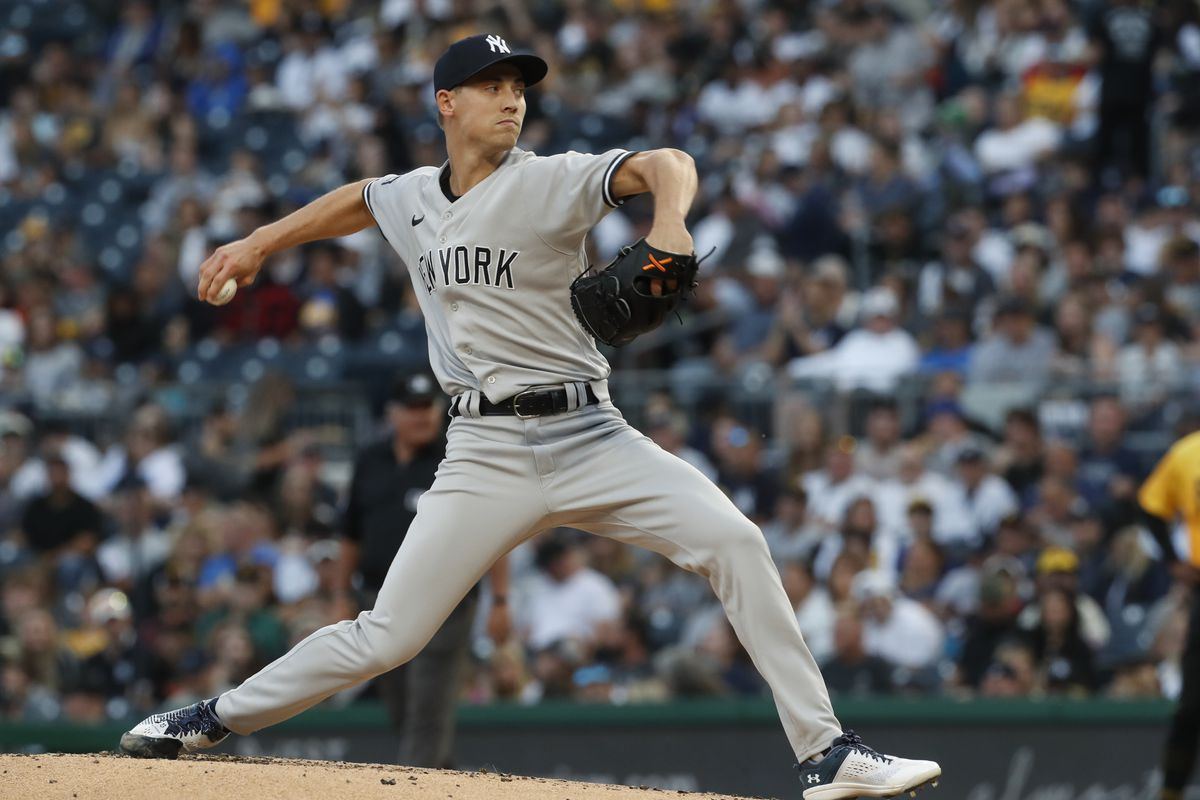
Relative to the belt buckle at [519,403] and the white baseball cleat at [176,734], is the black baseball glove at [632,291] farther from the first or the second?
the white baseball cleat at [176,734]

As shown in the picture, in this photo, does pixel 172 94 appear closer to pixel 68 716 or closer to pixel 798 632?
pixel 68 716

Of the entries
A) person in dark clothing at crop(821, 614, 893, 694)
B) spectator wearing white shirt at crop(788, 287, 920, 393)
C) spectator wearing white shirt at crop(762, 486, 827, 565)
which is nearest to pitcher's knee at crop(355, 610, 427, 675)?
person in dark clothing at crop(821, 614, 893, 694)

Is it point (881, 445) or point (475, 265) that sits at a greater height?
point (475, 265)

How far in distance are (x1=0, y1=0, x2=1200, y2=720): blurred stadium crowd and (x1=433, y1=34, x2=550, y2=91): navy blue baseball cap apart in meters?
4.87

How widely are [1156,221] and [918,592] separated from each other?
3683 millimetres

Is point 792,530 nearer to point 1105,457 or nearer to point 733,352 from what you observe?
point 1105,457

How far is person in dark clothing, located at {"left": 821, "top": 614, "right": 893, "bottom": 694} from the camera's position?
966cm

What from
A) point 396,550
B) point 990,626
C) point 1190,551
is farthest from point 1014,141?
point 396,550

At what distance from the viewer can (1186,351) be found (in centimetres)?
Answer: 1066

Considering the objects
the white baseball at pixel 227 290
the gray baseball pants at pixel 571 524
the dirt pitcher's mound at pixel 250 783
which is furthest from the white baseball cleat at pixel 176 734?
the white baseball at pixel 227 290

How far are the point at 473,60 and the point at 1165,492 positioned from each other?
433cm

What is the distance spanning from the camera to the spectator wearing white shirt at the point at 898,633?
975 cm

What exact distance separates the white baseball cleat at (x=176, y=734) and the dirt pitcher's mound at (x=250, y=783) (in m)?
0.05

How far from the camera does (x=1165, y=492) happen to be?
26.1 feet
